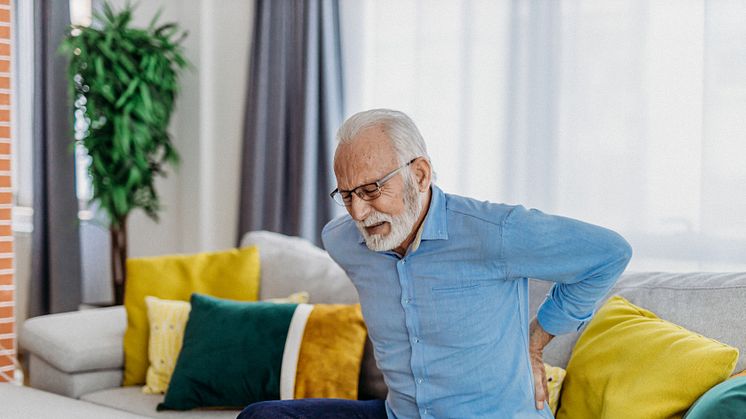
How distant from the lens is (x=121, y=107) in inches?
169

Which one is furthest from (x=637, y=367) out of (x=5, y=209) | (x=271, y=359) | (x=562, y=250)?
(x=5, y=209)

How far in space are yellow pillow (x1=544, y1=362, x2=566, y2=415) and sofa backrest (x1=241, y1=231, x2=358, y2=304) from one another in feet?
2.66

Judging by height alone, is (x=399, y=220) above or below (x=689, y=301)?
above

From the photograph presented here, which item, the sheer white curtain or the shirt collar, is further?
the sheer white curtain

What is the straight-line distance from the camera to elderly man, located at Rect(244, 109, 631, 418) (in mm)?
1766

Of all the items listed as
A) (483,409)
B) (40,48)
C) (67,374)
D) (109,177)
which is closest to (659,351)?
(483,409)

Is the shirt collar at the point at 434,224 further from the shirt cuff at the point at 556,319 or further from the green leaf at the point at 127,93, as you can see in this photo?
the green leaf at the point at 127,93

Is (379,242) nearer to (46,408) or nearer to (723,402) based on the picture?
(723,402)

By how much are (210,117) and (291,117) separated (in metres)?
0.67

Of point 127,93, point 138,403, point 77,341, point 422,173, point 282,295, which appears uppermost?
point 127,93

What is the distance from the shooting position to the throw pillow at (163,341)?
2820 millimetres

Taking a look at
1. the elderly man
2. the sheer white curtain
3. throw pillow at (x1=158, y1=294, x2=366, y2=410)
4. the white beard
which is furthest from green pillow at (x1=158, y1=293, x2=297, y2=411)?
the sheer white curtain

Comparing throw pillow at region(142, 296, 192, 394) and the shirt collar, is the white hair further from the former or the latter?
throw pillow at region(142, 296, 192, 394)

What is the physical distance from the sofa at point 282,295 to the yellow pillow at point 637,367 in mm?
91
